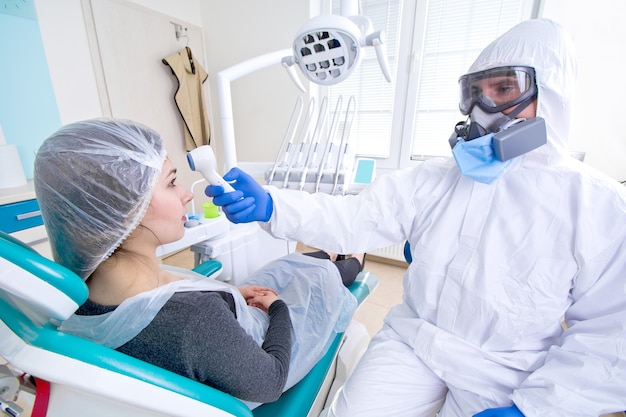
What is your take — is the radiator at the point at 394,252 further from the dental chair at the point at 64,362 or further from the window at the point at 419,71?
the dental chair at the point at 64,362

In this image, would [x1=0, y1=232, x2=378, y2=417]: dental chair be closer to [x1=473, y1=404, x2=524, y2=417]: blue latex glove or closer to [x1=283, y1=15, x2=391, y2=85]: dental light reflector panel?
[x1=473, y1=404, x2=524, y2=417]: blue latex glove

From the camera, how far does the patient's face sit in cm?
64

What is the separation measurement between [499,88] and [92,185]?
3.38ft

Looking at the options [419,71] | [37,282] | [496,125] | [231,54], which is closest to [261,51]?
[231,54]

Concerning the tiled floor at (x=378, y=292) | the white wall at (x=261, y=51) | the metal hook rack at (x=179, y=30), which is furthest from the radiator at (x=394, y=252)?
the metal hook rack at (x=179, y=30)

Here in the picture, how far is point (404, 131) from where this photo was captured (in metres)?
2.36

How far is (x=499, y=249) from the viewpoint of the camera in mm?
770

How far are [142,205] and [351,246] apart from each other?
1.94ft

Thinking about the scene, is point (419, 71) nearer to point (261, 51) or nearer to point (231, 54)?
point (261, 51)

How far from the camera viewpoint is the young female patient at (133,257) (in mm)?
523

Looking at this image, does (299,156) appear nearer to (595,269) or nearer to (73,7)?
(595,269)

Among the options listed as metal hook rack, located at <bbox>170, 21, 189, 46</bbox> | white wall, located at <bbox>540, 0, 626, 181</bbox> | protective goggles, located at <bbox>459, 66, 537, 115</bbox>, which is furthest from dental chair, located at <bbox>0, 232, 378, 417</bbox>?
metal hook rack, located at <bbox>170, 21, 189, 46</bbox>

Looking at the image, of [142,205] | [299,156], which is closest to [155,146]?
[142,205]

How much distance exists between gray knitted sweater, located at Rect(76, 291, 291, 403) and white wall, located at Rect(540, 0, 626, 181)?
2.29m
